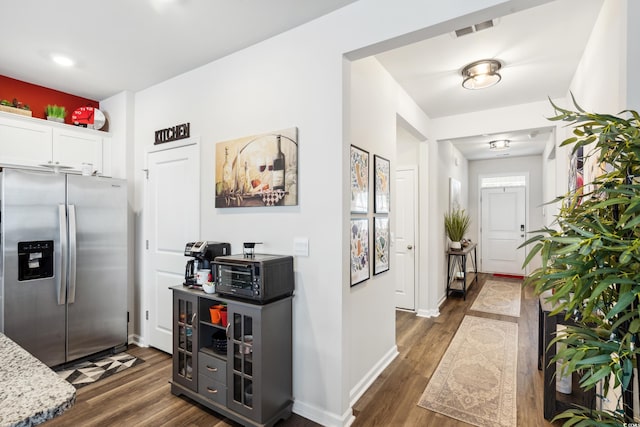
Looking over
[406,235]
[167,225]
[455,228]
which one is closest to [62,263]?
[167,225]

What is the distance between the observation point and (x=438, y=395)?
245 centimetres

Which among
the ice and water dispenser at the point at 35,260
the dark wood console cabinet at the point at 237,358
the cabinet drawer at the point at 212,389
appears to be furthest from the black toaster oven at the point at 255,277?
the ice and water dispenser at the point at 35,260

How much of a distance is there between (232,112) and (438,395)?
2787 millimetres

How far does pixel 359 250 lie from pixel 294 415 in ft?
4.07

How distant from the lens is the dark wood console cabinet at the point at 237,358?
198 cm

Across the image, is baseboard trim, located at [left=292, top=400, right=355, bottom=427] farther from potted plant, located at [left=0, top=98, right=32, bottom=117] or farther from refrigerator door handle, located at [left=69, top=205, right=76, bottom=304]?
potted plant, located at [left=0, top=98, right=32, bottom=117]

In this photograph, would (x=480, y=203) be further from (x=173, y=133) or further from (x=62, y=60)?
(x=62, y=60)

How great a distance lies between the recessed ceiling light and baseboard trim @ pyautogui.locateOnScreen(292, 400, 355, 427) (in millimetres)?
3363

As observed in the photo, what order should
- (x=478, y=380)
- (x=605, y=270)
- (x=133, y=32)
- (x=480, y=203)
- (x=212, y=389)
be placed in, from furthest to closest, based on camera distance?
(x=480, y=203) → (x=478, y=380) → (x=133, y=32) → (x=212, y=389) → (x=605, y=270)

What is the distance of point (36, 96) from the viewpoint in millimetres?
3252

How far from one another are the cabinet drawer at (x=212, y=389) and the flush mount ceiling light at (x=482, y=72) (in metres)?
3.25

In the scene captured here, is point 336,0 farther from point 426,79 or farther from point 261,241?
point 261,241

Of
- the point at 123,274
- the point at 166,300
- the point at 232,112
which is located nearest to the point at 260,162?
the point at 232,112

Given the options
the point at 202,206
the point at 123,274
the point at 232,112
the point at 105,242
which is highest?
the point at 232,112
